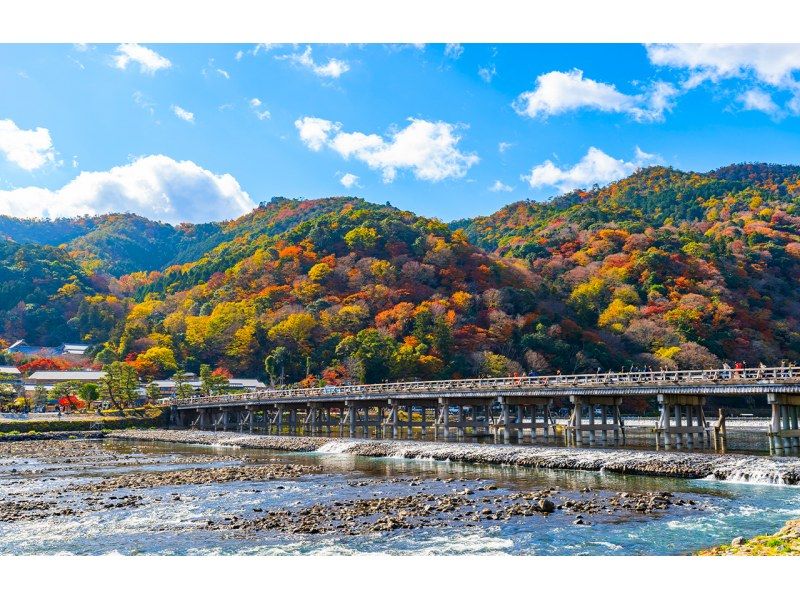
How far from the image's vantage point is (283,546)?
17.3 m

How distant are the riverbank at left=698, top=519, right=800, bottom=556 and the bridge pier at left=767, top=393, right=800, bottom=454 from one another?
15.0 m

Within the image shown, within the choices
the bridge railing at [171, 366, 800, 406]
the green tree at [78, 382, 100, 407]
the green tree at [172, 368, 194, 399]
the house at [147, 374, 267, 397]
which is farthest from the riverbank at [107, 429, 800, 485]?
the house at [147, 374, 267, 397]

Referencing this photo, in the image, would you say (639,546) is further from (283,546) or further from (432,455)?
(432,455)

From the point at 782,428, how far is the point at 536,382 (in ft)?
50.1

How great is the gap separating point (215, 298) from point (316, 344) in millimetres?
22796

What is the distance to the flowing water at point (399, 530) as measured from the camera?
1700 cm

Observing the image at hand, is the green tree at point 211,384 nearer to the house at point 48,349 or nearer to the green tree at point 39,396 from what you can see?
the green tree at point 39,396

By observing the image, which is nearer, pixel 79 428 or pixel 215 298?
pixel 79 428

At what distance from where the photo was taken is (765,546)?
14.4 m

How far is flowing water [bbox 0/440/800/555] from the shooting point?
1700 cm

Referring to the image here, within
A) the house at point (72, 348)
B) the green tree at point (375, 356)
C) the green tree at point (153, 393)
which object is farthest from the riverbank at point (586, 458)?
the house at point (72, 348)

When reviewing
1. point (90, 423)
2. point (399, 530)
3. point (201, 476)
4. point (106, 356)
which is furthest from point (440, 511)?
point (106, 356)

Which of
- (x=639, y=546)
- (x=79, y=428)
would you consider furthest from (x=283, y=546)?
(x=79, y=428)

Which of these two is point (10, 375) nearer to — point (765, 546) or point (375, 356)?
point (375, 356)
